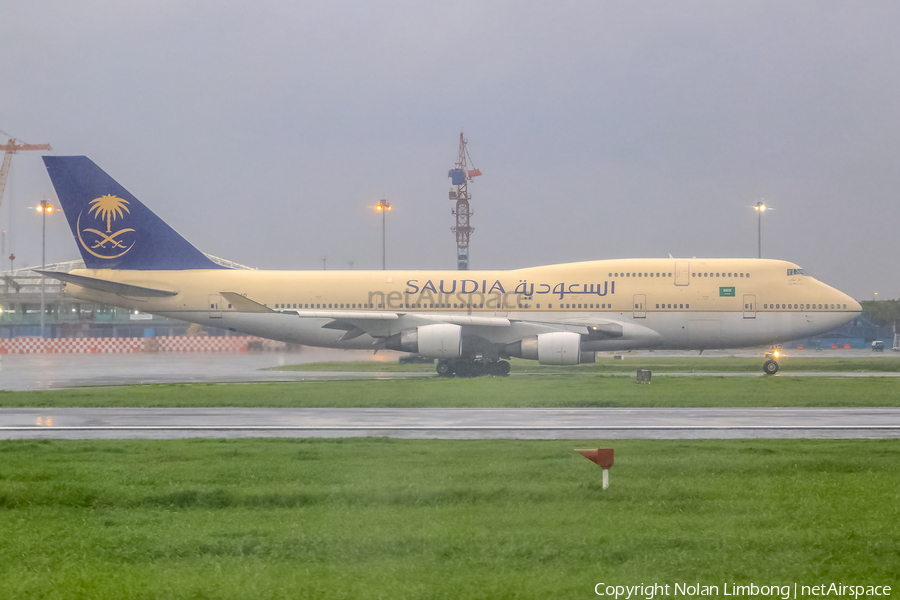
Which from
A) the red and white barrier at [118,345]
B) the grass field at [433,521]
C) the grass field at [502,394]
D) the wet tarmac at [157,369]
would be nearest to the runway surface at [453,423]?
the grass field at [502,394]

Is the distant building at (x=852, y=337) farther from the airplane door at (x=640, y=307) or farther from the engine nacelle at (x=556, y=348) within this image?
the engine nacelle at (x=556, y=348)

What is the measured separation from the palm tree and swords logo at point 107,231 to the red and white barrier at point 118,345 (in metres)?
17.7

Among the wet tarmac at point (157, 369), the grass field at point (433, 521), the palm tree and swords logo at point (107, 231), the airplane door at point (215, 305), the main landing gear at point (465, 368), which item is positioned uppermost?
the palm tree and swords logo at point (107, 231)

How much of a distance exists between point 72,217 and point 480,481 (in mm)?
29352

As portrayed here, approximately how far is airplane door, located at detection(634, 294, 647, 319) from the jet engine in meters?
3.53

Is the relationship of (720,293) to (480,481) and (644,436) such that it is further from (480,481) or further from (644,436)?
(480,481)

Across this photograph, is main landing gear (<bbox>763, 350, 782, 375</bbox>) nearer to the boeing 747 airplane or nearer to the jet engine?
the boeing 747 airplane

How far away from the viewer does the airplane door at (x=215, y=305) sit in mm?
34000

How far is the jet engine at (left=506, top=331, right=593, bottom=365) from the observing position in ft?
98.2

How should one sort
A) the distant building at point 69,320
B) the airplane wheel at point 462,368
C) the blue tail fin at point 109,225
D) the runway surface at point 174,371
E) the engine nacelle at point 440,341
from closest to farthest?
the runway surface at point 174,371, the engine nacelle at point 440,341, the airplane wheel at point 462,368, the blue tail fin at point 109,225, the distant building at point 69,320

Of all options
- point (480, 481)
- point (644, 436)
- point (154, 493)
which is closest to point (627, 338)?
point (644, 436)

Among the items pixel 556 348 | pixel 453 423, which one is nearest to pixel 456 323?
pixel 556 348

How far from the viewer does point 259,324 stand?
3400 cm

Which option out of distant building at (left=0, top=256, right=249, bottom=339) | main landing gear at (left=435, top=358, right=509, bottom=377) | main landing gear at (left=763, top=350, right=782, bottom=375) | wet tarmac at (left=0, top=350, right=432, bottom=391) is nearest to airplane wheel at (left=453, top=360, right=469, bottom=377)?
main landing gear at (left=435, top=358, right=509, bottom=377)
